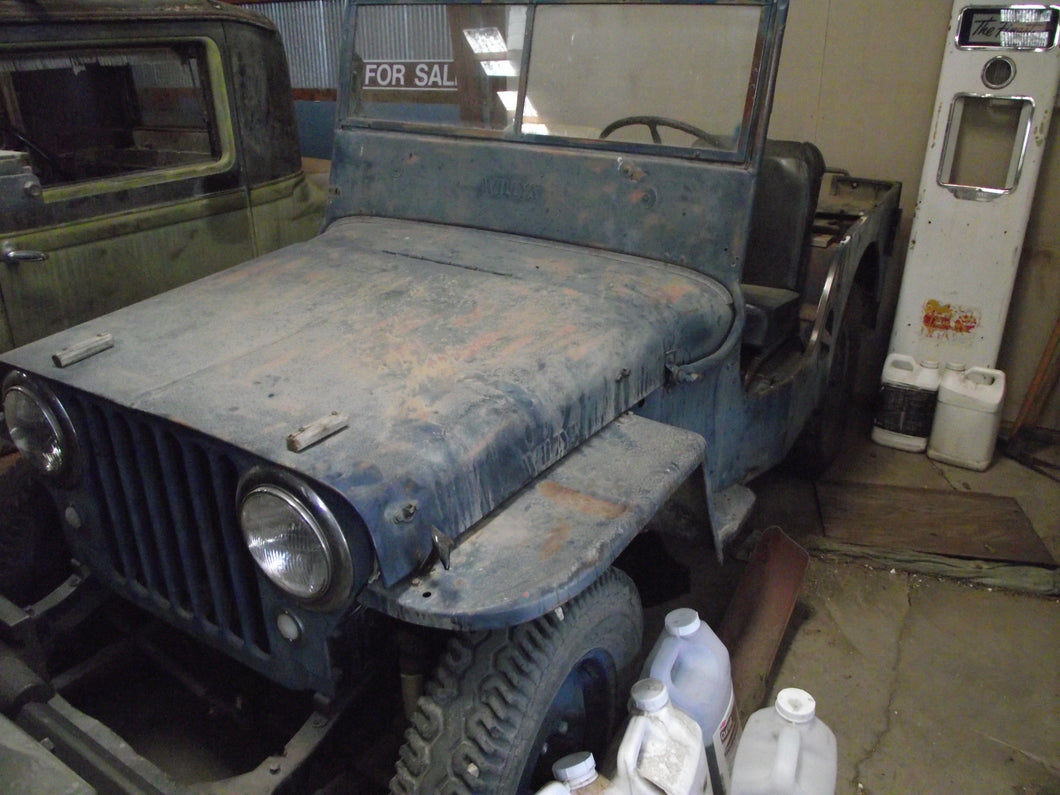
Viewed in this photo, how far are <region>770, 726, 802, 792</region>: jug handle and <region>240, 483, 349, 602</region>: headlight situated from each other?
3.36ft

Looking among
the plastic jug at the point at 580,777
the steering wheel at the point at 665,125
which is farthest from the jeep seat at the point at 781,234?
the plastic jug at the point at 580,777

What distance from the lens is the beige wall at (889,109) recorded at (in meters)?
3.65

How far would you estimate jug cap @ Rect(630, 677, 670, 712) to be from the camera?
1.62 meters

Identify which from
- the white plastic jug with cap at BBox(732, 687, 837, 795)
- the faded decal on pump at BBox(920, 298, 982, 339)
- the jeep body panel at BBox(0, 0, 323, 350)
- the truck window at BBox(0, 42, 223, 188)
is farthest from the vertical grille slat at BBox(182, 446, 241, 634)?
the faded decal on pump at BBox(920, 298, 982, 339)

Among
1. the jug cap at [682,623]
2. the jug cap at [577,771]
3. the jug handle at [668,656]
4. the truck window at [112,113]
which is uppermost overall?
the truck window at [112,113]

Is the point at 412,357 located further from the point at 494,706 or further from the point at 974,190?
the point at 974,190

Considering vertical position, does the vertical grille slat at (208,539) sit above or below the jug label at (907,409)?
above

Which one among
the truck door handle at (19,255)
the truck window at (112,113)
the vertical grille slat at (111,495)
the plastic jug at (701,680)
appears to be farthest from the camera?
the truck window at (112,113)

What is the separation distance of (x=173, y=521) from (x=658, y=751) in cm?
101

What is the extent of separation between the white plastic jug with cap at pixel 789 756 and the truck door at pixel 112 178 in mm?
Answer: 2364

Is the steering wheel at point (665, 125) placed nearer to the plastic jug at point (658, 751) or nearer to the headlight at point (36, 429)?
the plastic jug at point (658, 751)

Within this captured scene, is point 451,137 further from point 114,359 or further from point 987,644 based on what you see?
point 987,644

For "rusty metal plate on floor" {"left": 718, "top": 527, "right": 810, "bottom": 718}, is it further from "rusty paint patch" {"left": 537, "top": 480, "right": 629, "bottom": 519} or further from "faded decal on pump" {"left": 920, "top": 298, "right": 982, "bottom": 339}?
"faded decal on pump" {"left": 920, "top": 298, "right": 982, "bottom": 339}

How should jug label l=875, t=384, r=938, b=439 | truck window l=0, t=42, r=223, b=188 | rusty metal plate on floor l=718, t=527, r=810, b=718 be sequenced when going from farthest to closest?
jug label l=875, t=384, r=938, b=439 → truck window l=0, t=42, r=223, b=188 → rusty metal plate on floor l=718, t=527, r=810, b=718
